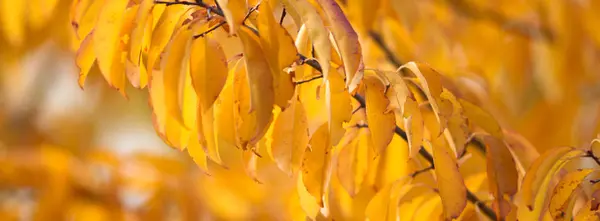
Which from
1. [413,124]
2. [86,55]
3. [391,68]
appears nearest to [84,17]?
[86,55]

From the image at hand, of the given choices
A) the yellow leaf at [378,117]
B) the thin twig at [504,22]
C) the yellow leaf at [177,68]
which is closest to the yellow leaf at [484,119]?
the yellow leaf at [378,117]

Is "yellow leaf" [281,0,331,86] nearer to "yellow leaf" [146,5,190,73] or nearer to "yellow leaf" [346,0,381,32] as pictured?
"yellow leaf" [146,5,190,73]

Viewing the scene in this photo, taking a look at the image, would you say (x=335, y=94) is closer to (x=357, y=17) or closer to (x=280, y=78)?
(x=280, y=78)

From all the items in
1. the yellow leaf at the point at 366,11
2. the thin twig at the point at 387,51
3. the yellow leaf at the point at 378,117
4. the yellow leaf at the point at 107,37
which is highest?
the yellow leaf at the point at 107,37

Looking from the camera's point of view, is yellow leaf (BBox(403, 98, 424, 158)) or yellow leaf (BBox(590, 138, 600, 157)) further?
yellow leaf (BBox(590, 138, 600, 157))

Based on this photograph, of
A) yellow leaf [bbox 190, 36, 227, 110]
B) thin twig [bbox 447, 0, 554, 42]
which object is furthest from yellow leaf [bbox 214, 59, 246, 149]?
thin twig [bbox 447, 0, 554, 42]

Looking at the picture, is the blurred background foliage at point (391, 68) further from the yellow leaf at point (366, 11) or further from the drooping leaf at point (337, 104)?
the drooping leaf at point (337, 104)
